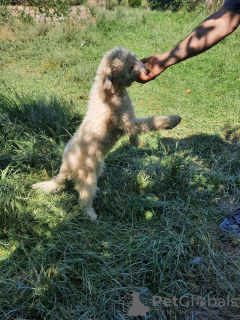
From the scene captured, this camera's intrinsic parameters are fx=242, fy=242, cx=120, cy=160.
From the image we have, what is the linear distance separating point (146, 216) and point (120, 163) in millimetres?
1262

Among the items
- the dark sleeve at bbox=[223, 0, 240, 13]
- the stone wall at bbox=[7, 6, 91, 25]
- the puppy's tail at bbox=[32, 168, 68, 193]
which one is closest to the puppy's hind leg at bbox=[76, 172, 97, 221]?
the puppy's tail at bbox=[32, 168, 68, 193]

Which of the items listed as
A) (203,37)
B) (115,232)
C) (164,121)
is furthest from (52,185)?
(203,37)

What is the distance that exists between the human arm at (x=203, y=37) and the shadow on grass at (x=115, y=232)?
142 centimetres

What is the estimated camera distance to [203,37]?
245cm

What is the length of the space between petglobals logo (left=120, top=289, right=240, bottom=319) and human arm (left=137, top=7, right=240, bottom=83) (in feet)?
7.39

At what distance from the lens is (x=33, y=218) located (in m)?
2.95

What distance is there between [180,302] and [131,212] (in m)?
1.15

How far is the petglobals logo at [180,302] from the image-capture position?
2.15 meters

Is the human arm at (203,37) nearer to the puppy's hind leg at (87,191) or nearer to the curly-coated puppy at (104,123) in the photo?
the curly-coated puppy at (104,123)

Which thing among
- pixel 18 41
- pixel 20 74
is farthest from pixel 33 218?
pixel 18 41

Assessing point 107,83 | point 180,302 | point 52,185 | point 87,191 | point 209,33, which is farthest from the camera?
point 52,185

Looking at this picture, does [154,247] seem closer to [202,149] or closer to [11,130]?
[202,149]

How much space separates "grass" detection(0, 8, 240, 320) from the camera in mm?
2244

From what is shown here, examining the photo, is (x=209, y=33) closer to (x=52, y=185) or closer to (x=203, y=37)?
(x=203, y=37)
